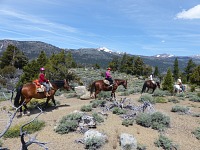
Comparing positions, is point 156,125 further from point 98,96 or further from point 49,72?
point 49,72

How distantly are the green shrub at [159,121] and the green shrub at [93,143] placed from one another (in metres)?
4.08

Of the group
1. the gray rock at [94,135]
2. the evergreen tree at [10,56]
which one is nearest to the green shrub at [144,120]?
the gray rock at [94,135]

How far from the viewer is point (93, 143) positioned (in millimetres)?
11711

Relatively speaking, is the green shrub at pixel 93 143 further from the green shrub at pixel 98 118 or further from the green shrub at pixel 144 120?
the green shrub at pixel 144 120

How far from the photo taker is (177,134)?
14086 mm

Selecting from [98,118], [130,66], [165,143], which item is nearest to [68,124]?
[98,118]

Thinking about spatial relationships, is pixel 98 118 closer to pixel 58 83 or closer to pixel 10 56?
pixel 58 83

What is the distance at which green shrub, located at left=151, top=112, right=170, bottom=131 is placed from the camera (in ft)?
47.5

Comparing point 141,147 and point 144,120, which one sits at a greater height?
point 144,120

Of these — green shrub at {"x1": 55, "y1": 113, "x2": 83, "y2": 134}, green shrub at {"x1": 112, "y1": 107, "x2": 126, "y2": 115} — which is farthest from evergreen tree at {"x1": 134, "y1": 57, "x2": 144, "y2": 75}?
green shrub at {"x1": 55, "y1": 113, "x2": 83, "y2": 134}

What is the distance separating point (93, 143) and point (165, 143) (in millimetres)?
3617

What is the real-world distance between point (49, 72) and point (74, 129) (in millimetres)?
21897

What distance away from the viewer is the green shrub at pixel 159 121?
14492 mm

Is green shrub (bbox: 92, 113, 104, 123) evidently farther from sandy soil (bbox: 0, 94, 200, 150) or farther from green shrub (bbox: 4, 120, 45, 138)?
green shrub (bbox: 4, 120, 45, 138)
